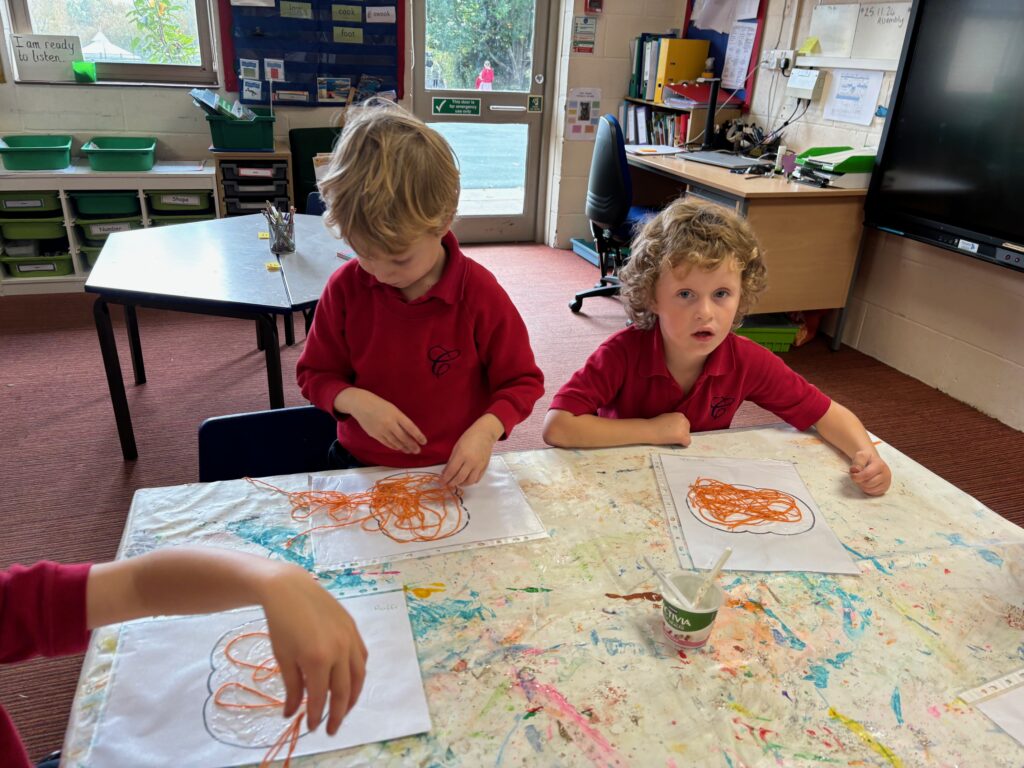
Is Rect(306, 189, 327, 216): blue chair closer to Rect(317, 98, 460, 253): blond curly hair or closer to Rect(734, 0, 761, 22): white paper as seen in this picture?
Rect(317, 98, 460, 253): blond curly hair

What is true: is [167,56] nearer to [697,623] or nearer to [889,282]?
[889,282]

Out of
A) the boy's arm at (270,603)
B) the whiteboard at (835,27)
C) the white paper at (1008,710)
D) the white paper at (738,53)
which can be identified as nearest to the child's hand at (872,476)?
the white paper at (1008,710)

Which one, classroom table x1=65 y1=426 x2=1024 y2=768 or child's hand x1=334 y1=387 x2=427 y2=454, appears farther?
child's hand x1=334 y1=387 x2=427 y2=454

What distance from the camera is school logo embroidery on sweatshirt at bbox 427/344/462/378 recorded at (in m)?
1.22

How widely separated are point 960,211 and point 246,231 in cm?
256

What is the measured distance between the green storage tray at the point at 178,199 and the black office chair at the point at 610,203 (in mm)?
1919

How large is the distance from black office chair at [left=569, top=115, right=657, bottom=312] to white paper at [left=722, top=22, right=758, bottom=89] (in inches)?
32.8

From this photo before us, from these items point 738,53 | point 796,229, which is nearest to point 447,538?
point 796,229

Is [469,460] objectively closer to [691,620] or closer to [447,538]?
[447,538]

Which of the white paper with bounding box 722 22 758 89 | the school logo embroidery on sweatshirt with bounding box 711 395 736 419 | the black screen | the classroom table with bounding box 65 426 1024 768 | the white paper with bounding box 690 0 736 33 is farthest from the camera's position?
the white paper with bounding box 690 0 736 33

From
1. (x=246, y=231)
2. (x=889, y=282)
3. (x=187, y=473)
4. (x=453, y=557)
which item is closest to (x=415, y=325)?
(x=453, y=557)

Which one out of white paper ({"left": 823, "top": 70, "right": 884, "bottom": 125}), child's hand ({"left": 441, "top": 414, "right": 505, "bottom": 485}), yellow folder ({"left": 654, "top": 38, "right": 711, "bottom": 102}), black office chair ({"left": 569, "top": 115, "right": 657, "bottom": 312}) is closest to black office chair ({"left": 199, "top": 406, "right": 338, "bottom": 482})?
child's hand ({"left": 441, "top": 414, "right": 505, "bottom": 485})

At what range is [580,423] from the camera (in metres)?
1.19

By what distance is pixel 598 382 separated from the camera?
130cm
